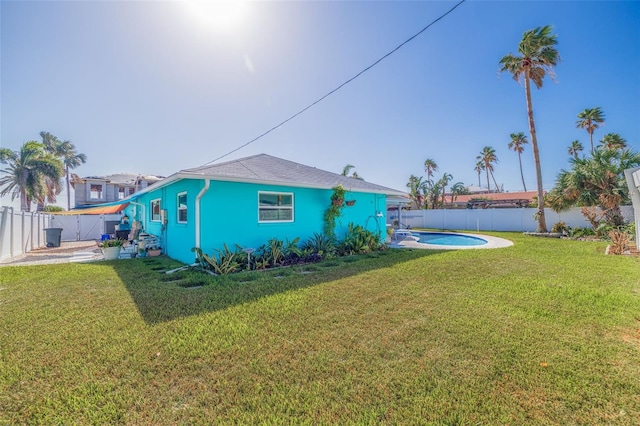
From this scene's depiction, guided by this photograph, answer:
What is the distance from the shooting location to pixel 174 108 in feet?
42.5

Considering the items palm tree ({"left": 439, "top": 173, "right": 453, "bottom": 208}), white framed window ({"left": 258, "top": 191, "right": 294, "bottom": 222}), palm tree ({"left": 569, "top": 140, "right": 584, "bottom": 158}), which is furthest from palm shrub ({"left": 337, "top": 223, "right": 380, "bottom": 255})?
palm tree ({"left": 569, "top": 140, "right": 584, "bottom": 158})

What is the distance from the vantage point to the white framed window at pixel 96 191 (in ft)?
89.3

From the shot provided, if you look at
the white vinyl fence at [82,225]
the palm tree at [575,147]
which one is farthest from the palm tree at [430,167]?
the white vinyl fence at [82,225]

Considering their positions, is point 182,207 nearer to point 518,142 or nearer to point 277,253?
point 277,253

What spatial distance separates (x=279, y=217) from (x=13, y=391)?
284 inches

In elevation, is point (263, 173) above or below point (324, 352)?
above

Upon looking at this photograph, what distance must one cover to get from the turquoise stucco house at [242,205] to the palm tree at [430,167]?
131 feet

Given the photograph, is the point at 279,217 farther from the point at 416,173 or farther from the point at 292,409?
the point at 416,173

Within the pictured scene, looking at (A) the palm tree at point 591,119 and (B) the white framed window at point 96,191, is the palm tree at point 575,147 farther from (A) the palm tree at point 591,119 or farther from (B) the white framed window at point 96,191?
(B) the white framed window at point 96,191

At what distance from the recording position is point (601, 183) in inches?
569

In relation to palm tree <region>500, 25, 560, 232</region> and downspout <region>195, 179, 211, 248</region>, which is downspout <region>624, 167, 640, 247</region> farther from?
downspout <region>195, 179, 211, 248</region>

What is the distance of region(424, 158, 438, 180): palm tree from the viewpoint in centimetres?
4734

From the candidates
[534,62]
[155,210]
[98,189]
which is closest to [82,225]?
[98,189]

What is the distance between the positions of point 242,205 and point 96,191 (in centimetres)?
2817
